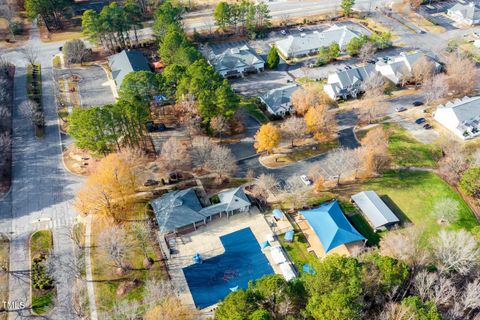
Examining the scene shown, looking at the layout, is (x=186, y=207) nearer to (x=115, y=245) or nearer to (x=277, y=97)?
(x=115, y=245)

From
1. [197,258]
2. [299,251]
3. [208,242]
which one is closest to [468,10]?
[299,251]

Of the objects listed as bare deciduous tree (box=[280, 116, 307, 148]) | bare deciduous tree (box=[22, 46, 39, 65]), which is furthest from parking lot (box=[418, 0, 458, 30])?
bare deciduous tree (box=[22, 46, 39, 65])

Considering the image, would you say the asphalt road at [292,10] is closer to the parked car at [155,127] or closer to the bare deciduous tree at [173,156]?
the parked car at [155,127]

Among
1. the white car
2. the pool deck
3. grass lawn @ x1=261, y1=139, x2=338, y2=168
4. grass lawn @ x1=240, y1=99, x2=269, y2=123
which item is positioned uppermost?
grass lawn @ x1=240, y1=99, x2=269, y2=123

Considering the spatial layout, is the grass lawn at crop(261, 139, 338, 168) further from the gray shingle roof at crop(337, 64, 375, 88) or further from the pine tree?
the pine tree

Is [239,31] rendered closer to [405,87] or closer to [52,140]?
[405,87]

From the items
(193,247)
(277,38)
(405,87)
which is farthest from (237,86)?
(193,247)
